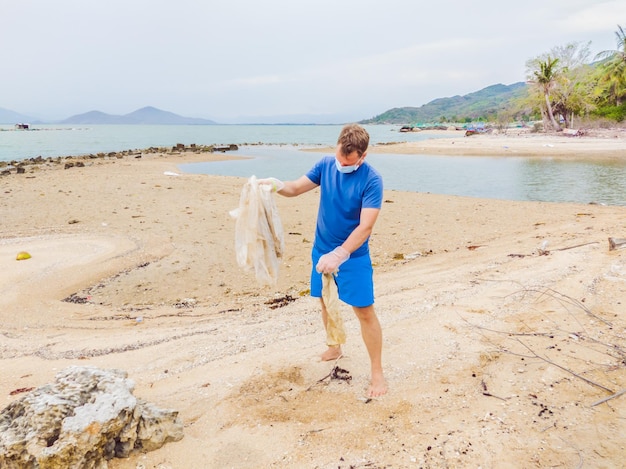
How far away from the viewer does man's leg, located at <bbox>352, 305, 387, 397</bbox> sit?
3037 millimetres

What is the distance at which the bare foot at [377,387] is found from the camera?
314cm

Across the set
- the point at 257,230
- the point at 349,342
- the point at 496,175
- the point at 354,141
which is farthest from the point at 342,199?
the point at 496,175

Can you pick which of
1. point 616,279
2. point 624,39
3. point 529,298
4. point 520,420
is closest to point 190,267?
point 529,298

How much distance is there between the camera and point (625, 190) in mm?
14008

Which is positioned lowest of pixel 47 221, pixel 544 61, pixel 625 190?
pixel 625 190

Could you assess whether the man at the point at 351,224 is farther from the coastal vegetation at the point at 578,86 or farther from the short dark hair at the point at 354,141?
the coastal vegetation at the point at 578,86

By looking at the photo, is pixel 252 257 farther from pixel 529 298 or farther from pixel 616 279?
pixel 616 279

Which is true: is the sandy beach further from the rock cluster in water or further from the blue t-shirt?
the rock cluster in water

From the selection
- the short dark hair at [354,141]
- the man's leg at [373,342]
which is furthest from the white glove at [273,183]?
the man's leg at [373,342]

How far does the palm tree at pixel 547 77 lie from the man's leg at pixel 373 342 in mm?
46326

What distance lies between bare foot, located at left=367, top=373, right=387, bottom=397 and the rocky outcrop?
136 centimetres

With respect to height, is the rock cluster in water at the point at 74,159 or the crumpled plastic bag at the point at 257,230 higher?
the rock cluster in water at the point at 74,159

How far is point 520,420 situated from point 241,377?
2027mm

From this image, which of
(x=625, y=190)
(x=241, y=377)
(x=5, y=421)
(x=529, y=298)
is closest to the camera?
(x=5, y=421)
